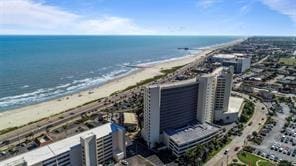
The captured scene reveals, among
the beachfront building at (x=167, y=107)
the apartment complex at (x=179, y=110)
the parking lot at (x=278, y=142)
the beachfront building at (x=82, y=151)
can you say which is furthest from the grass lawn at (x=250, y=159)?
the beachfront building at (x=82, y=151)

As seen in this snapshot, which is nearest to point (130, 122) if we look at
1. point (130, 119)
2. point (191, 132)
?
point (130, 119)

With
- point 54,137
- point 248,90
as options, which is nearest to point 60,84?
point 54,137

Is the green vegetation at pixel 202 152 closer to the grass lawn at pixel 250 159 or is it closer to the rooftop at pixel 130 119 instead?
the grass lawn at pixel 250 159

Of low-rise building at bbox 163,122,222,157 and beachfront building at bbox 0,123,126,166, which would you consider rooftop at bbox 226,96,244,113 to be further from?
beachfront building at bbox 0,123,126,166

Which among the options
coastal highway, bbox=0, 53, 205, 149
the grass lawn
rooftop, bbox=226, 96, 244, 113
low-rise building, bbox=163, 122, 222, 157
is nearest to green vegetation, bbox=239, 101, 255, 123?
rooftop, bbox=226, 96, 244, 113

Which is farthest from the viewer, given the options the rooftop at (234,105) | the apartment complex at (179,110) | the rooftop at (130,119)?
the rooftop at (234,105)

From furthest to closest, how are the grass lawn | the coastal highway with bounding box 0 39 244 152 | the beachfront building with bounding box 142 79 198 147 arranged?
the coastal highway with bounding box 0 39 244 152
the beachfront building with bounding box 142 79 198 147
the grass lawn

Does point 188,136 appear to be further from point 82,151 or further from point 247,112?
point 247,112
